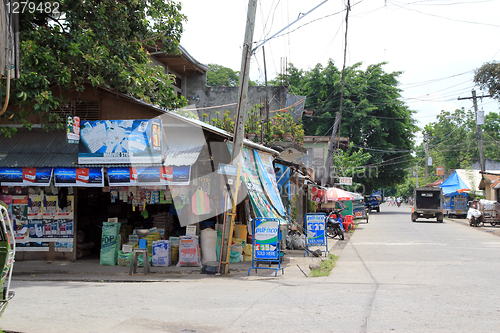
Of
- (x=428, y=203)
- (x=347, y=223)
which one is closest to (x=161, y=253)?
(x=347, y=223)

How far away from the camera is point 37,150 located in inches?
485

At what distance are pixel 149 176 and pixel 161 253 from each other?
7.34ft

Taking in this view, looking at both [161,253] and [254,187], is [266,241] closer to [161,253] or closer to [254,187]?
[254,187]

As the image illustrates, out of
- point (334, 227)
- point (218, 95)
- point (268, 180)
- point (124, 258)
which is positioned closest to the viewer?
point (124, 258)

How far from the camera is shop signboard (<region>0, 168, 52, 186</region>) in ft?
38.8

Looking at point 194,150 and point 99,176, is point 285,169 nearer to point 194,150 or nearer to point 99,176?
point 194,150

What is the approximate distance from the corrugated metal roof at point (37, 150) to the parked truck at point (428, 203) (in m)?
29.2

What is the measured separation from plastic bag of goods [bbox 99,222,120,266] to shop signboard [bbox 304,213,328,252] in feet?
21.1

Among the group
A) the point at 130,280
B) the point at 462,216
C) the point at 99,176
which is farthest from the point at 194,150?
the point at 462,216

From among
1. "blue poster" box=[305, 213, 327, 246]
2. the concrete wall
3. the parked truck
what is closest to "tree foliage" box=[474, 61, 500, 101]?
the parked truck

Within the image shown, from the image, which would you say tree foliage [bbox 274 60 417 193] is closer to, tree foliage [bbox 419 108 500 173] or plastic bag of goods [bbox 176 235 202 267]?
tree foliage [bbox 419 108 500 173]

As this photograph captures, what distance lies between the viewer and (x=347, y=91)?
4459 cm

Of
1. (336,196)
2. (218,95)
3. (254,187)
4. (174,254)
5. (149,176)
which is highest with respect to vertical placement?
(218,95)

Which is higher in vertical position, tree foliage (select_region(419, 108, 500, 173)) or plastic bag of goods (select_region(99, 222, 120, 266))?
tree foliage (select_region(419, 108, 500, 173))
